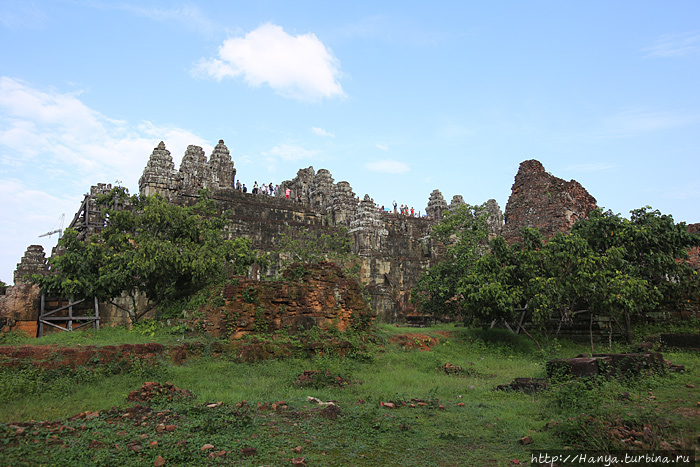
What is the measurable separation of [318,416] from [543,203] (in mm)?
17337

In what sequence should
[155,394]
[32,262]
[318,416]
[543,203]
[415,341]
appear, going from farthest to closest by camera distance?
[32,262] < [543,203] < [415,341] < [155,394] < [318,416]

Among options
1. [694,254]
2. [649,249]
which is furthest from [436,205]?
[649,249]

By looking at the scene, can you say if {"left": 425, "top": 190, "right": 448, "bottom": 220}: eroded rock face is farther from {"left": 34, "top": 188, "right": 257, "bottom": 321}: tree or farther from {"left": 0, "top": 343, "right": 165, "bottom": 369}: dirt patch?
{"left": 0, "top": 343, "right": 165, "bottom": 369}: dirt patch

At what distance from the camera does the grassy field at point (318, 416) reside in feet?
18.9

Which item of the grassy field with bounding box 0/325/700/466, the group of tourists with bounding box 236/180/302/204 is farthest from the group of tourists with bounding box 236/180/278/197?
the grassy field with bounding box 0/325/700/466

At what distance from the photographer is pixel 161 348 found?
11328mm

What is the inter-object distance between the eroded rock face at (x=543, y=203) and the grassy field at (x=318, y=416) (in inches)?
393

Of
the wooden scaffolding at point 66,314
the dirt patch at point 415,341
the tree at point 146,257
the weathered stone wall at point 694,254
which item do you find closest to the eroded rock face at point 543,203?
the weathered stone wall at point 694,254

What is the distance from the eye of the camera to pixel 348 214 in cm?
2727

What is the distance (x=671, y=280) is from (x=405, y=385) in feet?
40.7

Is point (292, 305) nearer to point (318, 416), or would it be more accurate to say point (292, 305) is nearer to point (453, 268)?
point (318, 416)

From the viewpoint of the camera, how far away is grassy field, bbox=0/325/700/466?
5754 mm

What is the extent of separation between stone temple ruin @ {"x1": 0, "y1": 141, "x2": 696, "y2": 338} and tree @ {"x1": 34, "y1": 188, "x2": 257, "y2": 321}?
12.3 ft

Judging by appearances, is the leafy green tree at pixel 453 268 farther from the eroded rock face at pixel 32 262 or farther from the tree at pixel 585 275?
the eroded rock face at pixel 32 262
